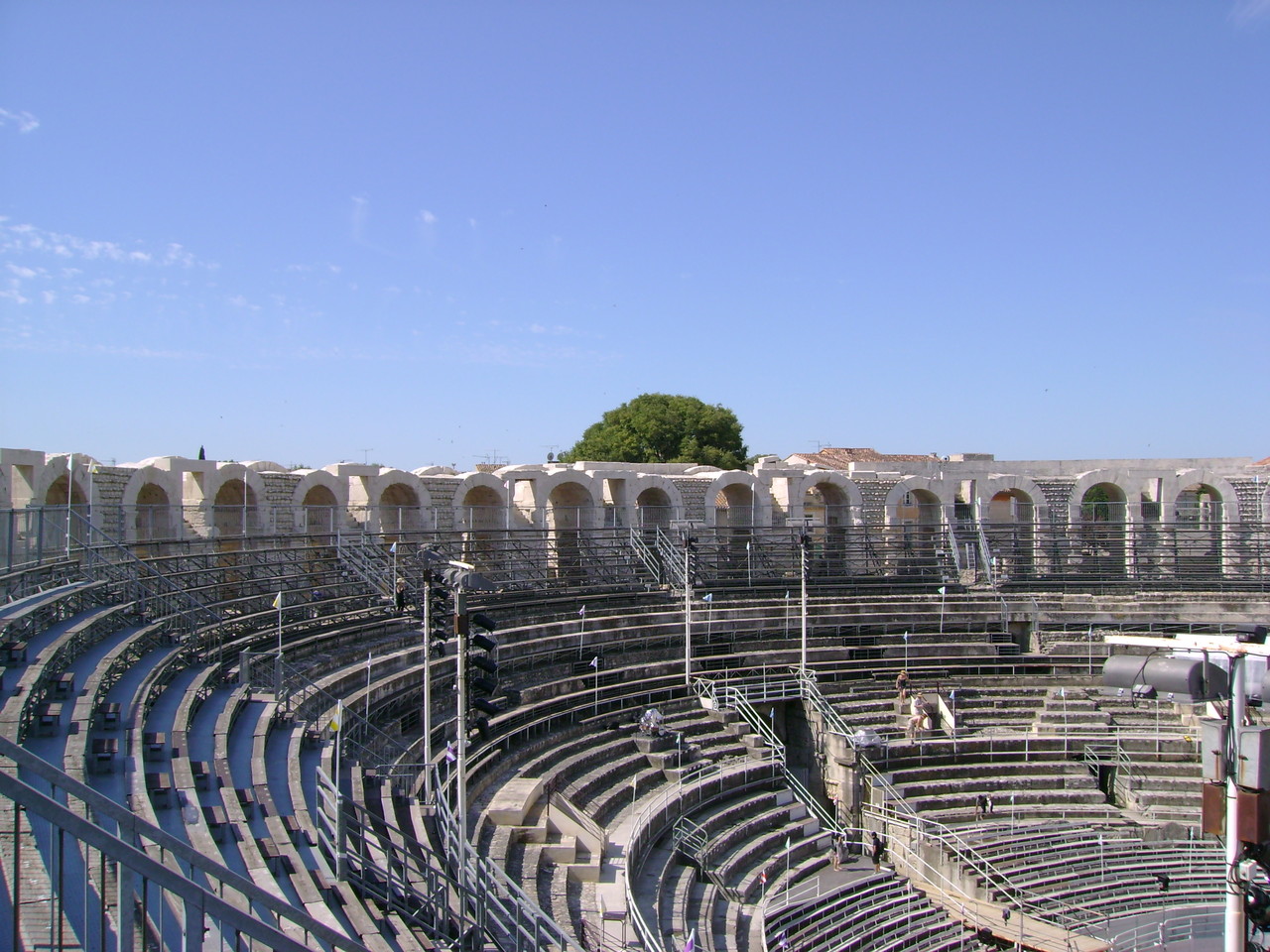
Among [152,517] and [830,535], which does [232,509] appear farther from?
[830,535]

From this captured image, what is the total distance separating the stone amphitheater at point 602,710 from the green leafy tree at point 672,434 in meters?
18.1

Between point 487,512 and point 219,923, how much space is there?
2120 cm

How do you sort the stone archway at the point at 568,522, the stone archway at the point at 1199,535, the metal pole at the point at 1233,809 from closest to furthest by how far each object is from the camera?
the metal pole at the point at 1233,809
the stone archway at the point at 568,522
the stone archway at the point at 1199,535

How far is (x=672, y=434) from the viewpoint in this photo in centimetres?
4997

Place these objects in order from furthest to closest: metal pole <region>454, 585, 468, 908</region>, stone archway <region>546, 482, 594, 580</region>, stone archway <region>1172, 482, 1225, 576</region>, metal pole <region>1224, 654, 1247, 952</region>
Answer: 1. stone archway <region>1172, 482, 1225, 576</region>
2. stone archway <region>546, 482, 594, 580</region>
3. metal pole <region>454, 585, 468, 908</region>
4. metal pole <region>1224, 654, 1247, 952</region>

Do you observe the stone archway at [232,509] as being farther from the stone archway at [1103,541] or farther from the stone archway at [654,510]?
the stone archway at [1103,541]

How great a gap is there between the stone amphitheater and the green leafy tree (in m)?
18.1

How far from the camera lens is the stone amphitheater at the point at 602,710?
7.91 metres

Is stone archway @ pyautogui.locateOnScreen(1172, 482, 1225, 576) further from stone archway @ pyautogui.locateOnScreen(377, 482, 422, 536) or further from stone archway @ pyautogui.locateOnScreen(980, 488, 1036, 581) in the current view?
stone archway @ pyautogui.locateOnScreen(377, 482, 422, 536)

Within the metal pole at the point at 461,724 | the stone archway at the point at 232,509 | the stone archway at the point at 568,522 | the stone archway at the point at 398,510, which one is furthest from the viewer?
the stone archway at the point at 568,522

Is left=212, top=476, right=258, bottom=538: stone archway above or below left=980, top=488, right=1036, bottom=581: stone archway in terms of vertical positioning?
above

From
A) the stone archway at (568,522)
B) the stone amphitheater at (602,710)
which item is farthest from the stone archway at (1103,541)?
the stone archway at (568,522)

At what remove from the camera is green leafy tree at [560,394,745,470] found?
49.8 metres

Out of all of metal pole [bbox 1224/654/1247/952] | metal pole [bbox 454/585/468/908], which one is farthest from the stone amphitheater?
metal pole [bbox 1224/654/1247/952]
